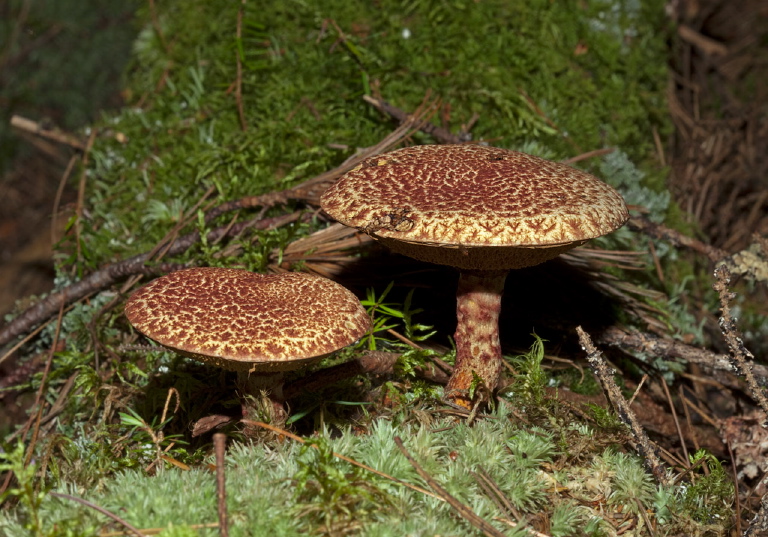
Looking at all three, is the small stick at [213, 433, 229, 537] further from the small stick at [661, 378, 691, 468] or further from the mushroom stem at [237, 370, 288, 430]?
the small stick at [661, 378, 691, 468]

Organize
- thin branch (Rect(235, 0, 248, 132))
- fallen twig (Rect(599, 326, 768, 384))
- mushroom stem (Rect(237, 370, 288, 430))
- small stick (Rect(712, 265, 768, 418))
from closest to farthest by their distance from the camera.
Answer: small stick (Rect(712, 265, 768, 418)), mushroom stem (Rect(237, 370, 288, 430)), fallen twig (Rect(599, 326, 768, 384)), thin branch (Rect(235, 0, 248, 132))

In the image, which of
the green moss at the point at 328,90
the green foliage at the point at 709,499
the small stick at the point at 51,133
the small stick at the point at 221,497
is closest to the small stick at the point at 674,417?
the green foliage at the point at 709,499

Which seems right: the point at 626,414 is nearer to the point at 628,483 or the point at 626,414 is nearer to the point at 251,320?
the point at 628,483

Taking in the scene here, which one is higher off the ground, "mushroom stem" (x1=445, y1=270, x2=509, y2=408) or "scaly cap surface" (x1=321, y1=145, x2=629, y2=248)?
"scaly cap surface" (x1=321, y1=145, x2=629, y2=248)

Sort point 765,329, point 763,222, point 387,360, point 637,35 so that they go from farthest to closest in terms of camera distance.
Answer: point 763,222
point 637,35
point 765,329
point 387,360

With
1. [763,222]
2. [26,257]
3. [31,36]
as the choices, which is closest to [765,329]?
[763,222]

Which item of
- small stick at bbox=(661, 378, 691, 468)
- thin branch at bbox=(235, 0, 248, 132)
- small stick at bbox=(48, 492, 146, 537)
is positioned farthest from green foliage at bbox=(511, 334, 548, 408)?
thin branch at bbox=(235, 0, 248, 132)

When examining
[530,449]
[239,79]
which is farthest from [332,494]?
[239,79]

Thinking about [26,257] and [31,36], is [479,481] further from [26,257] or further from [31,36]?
[31,36]
